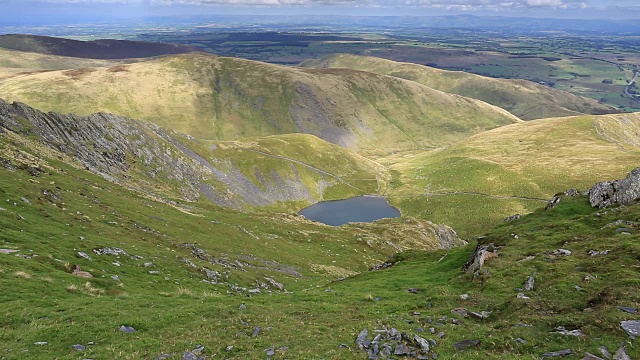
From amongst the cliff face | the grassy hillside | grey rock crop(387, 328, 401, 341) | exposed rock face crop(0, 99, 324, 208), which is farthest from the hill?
the grassy hillside

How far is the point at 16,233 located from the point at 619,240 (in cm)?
5846

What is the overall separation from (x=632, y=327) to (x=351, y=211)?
5651 inches

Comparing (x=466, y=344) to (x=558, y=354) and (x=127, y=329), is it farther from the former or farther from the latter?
(x=127, y=329)

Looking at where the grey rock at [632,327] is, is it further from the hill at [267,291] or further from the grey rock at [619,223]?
the grey rock at [619,223]

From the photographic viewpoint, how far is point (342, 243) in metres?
92.8

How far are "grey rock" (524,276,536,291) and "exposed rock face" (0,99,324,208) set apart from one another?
3241 inches

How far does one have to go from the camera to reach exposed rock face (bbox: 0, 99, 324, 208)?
295 feet

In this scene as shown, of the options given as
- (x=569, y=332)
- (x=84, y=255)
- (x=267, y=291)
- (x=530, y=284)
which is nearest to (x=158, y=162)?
(x=267, y=291)

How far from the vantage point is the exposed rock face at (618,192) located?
157ft

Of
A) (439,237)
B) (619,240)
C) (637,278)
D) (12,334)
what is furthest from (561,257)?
(439,237)

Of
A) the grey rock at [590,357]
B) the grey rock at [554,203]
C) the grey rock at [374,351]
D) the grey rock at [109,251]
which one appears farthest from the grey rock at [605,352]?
the grey rock at [109,251]

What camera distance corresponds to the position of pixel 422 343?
2323 cm

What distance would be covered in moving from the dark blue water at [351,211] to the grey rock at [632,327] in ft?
419

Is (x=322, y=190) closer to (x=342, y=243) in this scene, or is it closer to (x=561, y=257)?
(x=342, y=243)
